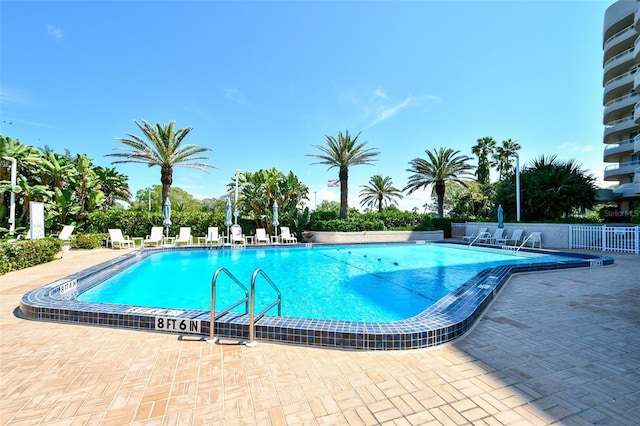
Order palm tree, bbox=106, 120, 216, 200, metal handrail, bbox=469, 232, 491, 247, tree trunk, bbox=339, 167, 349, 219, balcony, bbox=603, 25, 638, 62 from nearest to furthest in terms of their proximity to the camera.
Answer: metal handrail, bbox=469, 232, 491, 247 → palm tree, bbox=106, 120, 216, 200 → tree trunk, bbox=339, 167, 349, 219 → balcony, bbox=603, 25, 638, 62

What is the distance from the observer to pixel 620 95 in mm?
27703

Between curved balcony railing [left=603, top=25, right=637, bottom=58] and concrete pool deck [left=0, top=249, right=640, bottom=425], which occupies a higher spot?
curved balcony railing [left=603, top=25, right=637, bottom=58]

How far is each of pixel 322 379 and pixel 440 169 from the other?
25.3 m

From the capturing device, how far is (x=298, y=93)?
21219mm

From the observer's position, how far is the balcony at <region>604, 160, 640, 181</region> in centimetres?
2498

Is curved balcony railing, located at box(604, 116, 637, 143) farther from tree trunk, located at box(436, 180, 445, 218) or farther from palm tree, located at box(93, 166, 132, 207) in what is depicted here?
palm tree, located at box(93, 166, 132, 207)

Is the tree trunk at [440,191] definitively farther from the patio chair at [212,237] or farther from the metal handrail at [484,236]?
the patio chair at [212,237]

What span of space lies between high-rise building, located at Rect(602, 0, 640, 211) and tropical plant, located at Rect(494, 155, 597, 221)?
794cm

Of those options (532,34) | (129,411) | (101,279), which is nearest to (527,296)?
(129,411)

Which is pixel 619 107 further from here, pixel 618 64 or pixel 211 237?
pixel 211 237

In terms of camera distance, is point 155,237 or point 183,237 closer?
point 155,237

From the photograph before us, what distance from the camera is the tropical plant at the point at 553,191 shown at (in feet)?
64.1

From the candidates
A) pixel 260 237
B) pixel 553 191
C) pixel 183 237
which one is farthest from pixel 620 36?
pixel 183 237

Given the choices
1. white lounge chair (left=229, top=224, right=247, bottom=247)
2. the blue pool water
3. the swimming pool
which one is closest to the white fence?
the swimming pool
